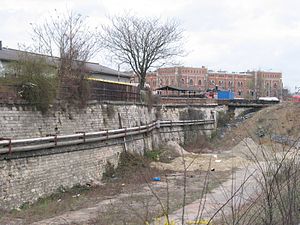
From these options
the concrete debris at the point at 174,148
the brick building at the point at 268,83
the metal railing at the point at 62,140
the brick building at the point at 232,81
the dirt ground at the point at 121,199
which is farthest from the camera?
the brick building at the point at 232,81

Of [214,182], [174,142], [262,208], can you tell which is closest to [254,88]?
[174,142]

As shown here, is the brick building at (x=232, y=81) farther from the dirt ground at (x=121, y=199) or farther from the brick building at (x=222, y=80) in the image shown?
the dirt ground at (x=121, y=199)

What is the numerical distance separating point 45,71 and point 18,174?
17.9ft

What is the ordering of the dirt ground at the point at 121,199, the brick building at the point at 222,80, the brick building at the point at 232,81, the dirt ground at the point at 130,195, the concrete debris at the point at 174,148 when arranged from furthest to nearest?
the brick building at the point at 232,81 → the brick building at the point at 222,80 → the concrete debris at the point at 174,148 → the dirt ground at the point at 121,199 → the dirt ground at the point at 130,195

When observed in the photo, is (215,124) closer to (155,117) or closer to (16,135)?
(155,117)

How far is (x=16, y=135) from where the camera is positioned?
18688 millimetres

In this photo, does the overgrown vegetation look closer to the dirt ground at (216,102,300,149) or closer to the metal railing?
the metal railing

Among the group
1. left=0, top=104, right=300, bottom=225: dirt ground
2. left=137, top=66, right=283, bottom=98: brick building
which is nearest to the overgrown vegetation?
left=0, top=104, right=300, bottom=225: dirt ground

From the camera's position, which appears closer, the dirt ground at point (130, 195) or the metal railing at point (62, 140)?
the dirt ground at point (130, 195)

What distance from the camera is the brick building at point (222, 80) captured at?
105m

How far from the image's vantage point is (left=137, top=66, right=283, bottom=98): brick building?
345 ft

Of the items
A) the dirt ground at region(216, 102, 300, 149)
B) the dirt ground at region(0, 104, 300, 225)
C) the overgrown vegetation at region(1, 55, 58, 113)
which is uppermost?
the overgrown vegetation at region(1, 55, 58, 113)

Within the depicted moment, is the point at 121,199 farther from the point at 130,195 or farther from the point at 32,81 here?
the point at 32,81

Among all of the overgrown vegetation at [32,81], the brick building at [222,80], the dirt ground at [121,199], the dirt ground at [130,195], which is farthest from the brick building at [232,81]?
the overgrown vegetation at [32,81]
